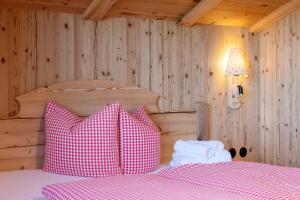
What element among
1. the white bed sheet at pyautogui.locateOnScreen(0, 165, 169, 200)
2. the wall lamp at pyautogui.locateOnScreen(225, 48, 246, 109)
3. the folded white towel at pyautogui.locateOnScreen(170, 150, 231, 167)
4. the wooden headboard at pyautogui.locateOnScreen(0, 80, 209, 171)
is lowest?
the white bed sheet at pyautogui.locateOnScreen(0, 165, 169, 200)

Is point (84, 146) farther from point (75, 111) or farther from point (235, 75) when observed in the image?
point (235, 75)

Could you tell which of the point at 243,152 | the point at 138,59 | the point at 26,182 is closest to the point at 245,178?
the point at 26,182

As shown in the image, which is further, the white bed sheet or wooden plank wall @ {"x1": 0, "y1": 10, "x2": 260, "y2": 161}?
wooden plank wall @ {"x1": 0, "y1": 10, "x2": 260, "y2": 161}

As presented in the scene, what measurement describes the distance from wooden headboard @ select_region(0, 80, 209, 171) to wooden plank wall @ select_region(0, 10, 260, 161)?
0.07 m

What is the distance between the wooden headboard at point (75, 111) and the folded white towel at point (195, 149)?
0.33 meters

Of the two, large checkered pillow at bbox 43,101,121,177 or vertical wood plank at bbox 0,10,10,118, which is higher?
vertical wood plank at bbox 0,10,10,118

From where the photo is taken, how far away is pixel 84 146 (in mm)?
2156

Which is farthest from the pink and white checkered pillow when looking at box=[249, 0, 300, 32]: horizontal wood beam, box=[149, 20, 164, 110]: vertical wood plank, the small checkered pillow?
box=[249, 0, 300, 32]: horizontal wood beam

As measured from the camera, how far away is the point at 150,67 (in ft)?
9.39

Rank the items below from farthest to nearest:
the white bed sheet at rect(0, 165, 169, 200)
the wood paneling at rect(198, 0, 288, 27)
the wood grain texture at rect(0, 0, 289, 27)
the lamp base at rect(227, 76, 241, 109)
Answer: the lamp base at rect(227, 76, 241, 109), the wood paneling at rect(198, 0, 288, 27), the wood grain texture at rect(0, 0, 289, 27), the white bed sheet at rect(0, 165, 169, 200)

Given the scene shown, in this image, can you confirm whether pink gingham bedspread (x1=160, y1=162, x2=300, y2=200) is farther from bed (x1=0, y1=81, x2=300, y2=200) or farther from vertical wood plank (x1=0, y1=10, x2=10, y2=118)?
vertical wood plank (x1=0, y1=10, x2=10, y2=118)

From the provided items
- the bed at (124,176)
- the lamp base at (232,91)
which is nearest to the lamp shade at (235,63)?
the lamp base at (232,91)

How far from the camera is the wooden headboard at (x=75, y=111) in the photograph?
7.77 feet

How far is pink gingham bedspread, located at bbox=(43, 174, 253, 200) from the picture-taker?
54.6 inches
